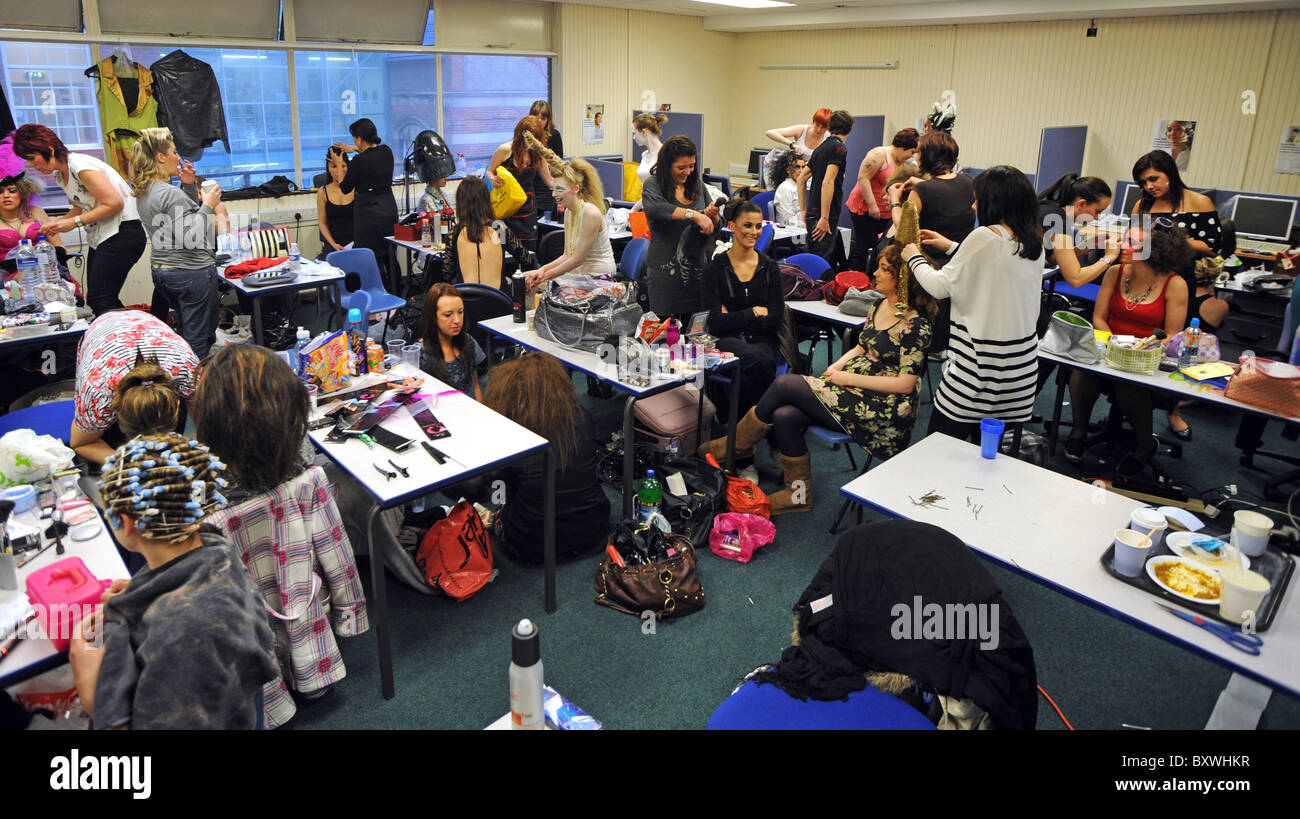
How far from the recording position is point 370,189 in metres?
6.75

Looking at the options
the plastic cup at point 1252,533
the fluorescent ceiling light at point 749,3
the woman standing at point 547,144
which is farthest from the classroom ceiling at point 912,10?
the plastic cup at point 1252,533

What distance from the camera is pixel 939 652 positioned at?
1947mm

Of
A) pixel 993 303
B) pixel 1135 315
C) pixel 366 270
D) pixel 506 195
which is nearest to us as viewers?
pixel 993 303

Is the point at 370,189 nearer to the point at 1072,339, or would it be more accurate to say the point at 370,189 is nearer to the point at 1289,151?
the point at 1072,339

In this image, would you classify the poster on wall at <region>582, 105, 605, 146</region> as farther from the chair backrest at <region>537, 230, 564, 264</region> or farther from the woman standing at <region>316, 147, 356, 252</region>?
the chair backrest at <region>537, 230, 564, 264</region>

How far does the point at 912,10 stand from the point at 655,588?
7.65m

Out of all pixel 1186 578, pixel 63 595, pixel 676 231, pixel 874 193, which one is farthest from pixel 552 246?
pixel 1186 578

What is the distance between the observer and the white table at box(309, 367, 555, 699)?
269cm

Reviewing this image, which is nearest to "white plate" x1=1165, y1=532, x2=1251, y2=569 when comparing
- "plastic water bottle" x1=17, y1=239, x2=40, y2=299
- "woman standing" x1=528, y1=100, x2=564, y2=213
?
"plastic water bottle" x1=17, y1=239, x2=40, y2=299

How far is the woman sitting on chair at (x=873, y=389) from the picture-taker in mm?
3592

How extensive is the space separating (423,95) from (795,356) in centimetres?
630

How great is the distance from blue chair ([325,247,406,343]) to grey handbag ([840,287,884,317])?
3.16m
